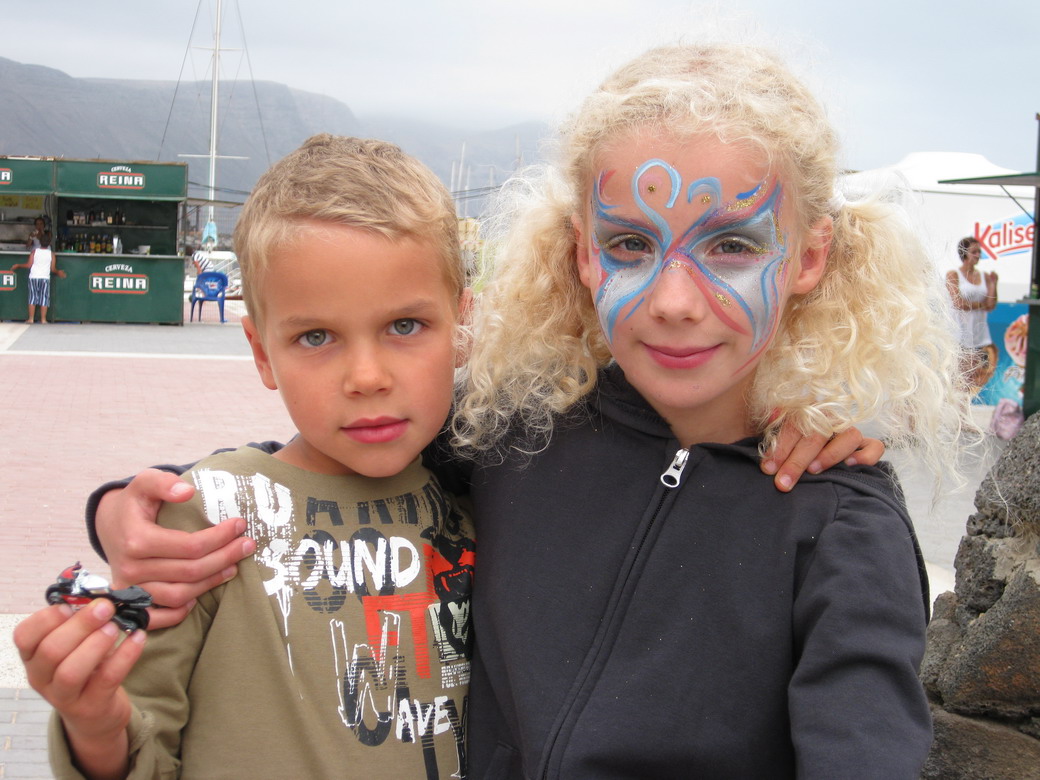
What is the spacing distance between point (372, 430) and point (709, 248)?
639mm

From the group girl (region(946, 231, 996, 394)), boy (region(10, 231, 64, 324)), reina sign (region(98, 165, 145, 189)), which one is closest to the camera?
girl (region(946, 231, 996, 394))

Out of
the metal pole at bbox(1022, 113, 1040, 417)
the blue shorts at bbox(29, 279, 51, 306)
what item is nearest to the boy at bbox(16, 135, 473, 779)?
the metal pole at bbox(1022, 113, 1040, 417)

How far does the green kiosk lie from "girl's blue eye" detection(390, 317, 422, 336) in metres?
17.7

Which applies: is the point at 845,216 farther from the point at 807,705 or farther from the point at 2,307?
the point at 2,307

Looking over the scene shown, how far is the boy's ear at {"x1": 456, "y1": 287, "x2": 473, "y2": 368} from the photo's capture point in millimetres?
1894

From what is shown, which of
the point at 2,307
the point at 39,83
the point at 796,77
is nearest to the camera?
the point at 796,77

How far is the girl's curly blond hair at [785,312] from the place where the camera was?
65.9 inches

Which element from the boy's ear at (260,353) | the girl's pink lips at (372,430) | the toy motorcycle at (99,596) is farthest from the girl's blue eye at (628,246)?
the toy motorcycle at (99,596)

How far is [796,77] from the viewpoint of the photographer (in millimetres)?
1768

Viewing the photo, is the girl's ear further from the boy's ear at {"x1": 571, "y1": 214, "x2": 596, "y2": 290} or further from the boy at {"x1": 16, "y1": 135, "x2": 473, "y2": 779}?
the boy at {"x1": 16, "y1": 135, "x2": 473, "y2": 779}

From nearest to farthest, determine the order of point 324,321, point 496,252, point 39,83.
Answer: point 324,321 → point 496,252 → point 39,83

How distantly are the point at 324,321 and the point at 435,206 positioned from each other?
0.97 feet

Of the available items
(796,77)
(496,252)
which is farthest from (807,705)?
(496,252)

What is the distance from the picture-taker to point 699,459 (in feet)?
5.48
